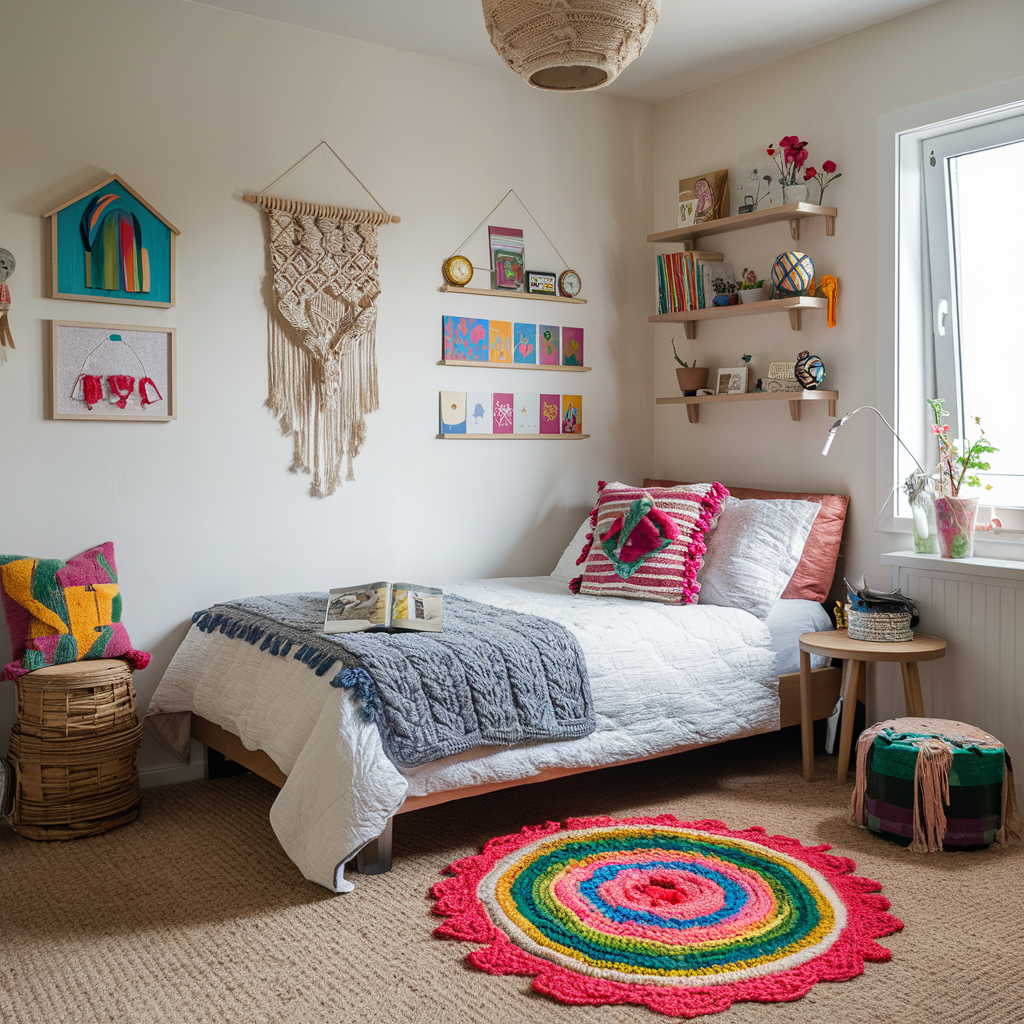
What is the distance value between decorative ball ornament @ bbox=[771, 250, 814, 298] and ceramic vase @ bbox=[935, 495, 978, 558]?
2.99 feet

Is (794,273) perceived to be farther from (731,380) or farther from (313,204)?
(313,204)

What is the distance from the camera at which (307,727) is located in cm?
241

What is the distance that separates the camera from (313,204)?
329cm

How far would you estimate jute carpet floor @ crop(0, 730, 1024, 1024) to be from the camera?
1823 millimetres

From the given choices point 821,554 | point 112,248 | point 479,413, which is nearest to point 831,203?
point 821,554

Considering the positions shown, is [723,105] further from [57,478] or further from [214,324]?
[57,478]

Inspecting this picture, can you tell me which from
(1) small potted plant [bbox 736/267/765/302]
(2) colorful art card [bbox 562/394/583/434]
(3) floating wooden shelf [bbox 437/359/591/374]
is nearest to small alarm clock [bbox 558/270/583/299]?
(3) floating wooden shelf [bbox 437/359/591/374]

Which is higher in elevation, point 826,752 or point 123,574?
point 123,574

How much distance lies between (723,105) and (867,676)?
225cm

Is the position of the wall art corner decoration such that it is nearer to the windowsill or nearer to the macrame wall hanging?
the macrame wall hanging

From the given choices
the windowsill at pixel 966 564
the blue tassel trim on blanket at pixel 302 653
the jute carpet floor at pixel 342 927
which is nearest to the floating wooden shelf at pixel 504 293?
the blue tassel trim on blanket at pixel 302 653

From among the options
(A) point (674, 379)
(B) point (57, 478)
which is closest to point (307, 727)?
(B) point (57, 478)

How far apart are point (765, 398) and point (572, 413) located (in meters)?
0.78

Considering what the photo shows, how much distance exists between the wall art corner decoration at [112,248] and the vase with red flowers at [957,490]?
249 cm
